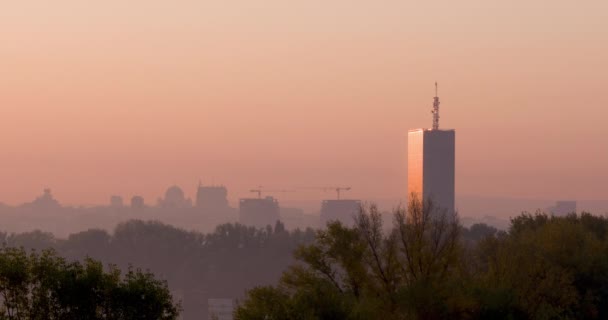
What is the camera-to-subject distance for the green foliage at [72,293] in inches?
2420

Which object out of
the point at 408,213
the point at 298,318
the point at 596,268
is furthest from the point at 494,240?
the point at 298,318

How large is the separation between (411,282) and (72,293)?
25049 millimetres

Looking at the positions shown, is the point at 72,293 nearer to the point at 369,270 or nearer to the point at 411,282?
the point at 369,270

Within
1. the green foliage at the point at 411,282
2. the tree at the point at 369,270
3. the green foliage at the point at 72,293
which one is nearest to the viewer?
the green foliage at the point at 72,293

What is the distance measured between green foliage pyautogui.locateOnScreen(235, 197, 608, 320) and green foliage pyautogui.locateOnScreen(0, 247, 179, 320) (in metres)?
9.44

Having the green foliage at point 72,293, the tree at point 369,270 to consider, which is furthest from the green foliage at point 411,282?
the green foliage at point 72,293

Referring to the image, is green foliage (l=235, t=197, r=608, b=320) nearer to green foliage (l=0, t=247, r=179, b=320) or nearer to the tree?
the tree

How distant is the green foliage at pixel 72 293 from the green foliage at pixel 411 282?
9.44 meters

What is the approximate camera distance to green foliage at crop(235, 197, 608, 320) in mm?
72688

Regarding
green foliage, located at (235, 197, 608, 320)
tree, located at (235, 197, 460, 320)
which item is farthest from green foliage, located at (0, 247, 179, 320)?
tree, located at (235, 197, 460, 320)

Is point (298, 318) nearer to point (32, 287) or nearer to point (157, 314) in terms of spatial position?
point (157, 314)

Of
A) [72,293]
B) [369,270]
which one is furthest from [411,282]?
[72,293]

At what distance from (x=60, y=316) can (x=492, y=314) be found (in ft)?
95.1

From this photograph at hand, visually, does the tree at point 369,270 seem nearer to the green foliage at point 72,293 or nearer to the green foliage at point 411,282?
the green foliage at point 411,282
